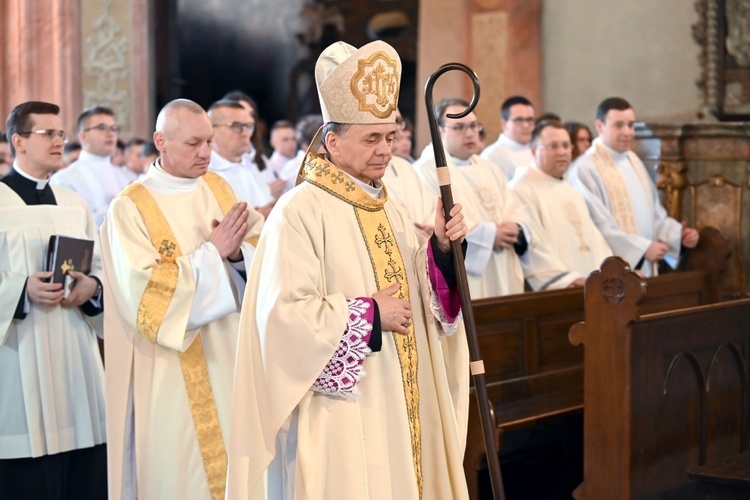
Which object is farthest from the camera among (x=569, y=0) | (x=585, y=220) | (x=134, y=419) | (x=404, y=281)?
(x=569, y=0)

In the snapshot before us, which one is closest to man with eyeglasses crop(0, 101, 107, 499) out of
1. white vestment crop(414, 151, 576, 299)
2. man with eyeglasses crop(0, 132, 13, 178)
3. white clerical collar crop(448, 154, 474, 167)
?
man with eyeglasses crop(0, 132, 13, 178)

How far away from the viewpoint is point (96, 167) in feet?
28.5

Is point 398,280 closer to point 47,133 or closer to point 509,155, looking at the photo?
point 47,133

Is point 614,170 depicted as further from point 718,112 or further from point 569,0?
point 569,0

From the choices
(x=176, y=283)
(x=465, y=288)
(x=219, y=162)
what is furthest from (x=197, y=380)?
(x=219, y=162)

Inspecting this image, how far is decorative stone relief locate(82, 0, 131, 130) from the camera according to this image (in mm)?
12234

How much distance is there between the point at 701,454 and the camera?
490 centimetres

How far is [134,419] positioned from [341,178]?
65.1 inches

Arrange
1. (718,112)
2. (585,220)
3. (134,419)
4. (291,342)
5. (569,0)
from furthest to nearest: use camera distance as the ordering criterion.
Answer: (569,0)
(718,112)
(585,220)
(134,419)
(291,342)

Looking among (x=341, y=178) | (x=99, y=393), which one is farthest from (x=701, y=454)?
(x=99, y=393)

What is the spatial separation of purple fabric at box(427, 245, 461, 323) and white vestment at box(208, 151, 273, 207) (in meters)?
3.50

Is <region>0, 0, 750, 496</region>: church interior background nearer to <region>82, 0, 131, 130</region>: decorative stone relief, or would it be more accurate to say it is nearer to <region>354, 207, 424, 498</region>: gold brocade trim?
<region>82, 0, 131, 130</region>: decorative stone relief

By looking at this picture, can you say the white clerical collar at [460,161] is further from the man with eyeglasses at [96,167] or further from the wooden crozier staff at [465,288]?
the wooden crozier staff at [465,288]

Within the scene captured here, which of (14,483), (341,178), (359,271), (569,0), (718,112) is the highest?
(569,0)
